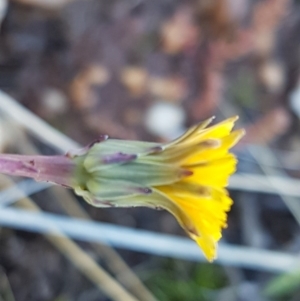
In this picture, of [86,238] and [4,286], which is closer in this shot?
[4,286]

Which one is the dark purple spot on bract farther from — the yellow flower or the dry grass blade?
the dry grass blade

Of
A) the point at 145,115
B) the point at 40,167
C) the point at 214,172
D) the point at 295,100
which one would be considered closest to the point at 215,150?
the point at 214,172

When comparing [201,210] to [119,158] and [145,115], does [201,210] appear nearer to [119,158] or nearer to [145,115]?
[119,158]

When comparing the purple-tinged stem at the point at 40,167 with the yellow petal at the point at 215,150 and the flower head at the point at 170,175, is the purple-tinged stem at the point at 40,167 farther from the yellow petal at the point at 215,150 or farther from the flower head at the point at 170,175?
the yellow petal at the point at 215,150

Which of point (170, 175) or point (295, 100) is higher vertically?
point (295, 100)

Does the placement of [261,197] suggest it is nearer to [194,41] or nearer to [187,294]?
[187,294]

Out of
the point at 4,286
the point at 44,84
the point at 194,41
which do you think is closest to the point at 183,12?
the point at 194,41
